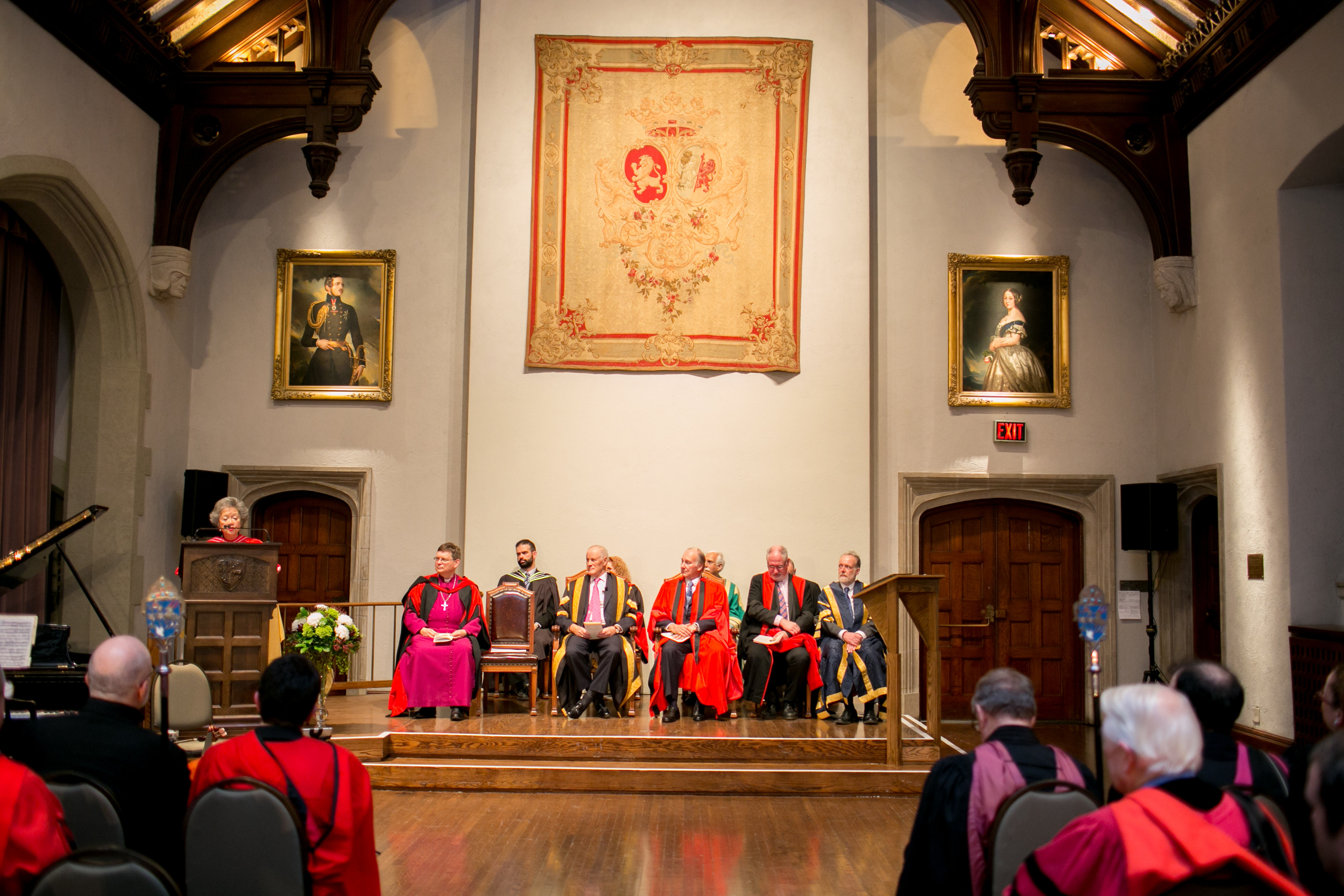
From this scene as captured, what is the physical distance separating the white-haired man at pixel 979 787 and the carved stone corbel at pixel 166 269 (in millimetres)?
8236

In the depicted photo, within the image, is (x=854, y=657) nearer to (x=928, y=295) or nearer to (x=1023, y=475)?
(x=1023, y=475)

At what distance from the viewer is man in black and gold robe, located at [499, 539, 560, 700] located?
871 centimetres

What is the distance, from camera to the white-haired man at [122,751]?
3.15 metres

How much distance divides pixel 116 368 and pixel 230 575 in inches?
111

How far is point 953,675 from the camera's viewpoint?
10141 mm

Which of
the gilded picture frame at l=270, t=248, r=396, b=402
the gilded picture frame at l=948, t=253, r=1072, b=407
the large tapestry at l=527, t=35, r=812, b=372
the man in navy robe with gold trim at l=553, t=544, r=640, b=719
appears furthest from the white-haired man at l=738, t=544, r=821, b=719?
the gilded picture frame at l=270, t=248, r=396, b=402

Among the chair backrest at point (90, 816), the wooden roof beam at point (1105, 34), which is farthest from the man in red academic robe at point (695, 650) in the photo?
the wooden roof beam at point (1105, 34)

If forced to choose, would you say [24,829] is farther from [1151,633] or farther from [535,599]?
[1151,633]

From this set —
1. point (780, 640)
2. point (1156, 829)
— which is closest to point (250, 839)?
point (1156, 829)

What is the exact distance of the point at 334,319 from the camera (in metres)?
10.2

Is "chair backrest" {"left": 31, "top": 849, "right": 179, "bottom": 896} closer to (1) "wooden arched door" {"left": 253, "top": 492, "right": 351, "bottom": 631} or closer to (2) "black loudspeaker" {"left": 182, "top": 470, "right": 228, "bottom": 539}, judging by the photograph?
(2) "black loudspeaker" {"left": 182, "top": 470, "right": 228, "bottom": 539}

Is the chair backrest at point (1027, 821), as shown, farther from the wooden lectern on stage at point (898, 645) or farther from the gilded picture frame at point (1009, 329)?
the gilded picture frame at point (1009, 329)

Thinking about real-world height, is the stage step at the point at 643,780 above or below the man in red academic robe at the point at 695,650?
below

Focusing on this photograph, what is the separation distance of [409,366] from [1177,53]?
7.03 m
